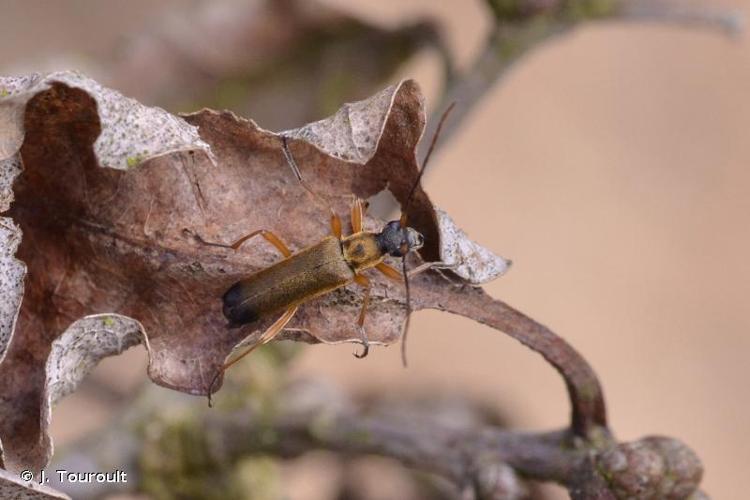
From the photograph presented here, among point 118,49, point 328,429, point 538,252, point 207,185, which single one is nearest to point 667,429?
point 538,252

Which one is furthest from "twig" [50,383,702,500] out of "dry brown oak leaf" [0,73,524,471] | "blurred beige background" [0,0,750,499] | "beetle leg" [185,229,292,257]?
"blurred beige background" [0,0,750,499]

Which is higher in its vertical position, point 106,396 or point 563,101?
point 563,101

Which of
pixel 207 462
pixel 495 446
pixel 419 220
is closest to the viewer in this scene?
pixel 419 220

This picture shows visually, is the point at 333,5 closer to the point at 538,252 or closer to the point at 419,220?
the point at 419,220

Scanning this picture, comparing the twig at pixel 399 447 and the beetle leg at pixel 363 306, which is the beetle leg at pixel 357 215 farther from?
the twig at pixel 399 447

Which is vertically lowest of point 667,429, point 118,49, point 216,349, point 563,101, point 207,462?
point 207,462

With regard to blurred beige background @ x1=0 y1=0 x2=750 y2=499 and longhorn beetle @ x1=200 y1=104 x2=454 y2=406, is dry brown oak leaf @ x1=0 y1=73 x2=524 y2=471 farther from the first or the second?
blurred beige background @ x1=0 y1=0 x2=750 y2=499

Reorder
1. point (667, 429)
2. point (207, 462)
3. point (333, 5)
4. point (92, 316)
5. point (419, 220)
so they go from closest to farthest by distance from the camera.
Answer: point (92, 316), point (419, 220), point (207, 462), point (333, 5), point (667, 429)
